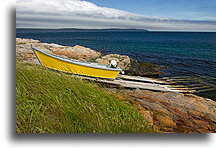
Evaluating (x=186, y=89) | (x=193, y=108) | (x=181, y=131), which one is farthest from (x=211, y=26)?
(x=181, y=131)

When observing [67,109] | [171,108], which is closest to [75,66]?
[67,109]

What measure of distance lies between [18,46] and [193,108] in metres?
2.71

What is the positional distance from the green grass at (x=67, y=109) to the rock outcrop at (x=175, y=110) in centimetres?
20

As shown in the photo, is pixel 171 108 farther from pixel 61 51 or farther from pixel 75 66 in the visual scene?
pixel 61 51

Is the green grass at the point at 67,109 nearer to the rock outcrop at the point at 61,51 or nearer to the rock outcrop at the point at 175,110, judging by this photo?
the rock outcrop at the point at 175,110

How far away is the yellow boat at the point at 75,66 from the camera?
338 cm

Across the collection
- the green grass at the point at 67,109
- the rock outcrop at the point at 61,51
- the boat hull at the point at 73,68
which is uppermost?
the rock outcrop at the point at 61,51

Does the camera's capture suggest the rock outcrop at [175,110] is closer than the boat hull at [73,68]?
Yes

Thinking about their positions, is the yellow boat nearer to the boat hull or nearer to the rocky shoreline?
the boat hull

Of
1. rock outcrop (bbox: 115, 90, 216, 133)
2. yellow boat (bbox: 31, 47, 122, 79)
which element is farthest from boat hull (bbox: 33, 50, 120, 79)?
rock outcrop (bbox: 115, 90, 216, 133)

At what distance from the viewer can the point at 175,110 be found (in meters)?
2.65

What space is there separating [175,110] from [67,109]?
146cm

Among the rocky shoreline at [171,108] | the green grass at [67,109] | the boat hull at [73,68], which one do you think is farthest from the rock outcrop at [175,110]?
the boat hull at [73,68]

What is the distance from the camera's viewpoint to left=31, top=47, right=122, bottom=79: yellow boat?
133 inches
